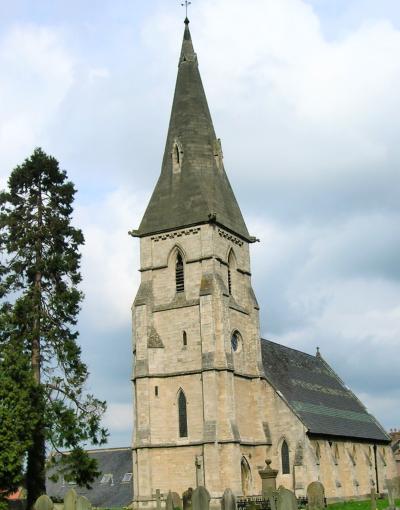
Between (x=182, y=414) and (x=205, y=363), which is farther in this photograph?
(x=182, y=414)

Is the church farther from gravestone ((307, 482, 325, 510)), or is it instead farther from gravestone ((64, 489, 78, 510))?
gravestone ((64, 489, 78, 510))

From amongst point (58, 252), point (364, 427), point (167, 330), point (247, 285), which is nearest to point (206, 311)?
point (167, 330)

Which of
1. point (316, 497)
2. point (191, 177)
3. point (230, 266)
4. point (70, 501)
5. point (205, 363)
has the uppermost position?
point (191, 177)

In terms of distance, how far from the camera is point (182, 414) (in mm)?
40281

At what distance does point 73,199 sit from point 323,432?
19.9 m

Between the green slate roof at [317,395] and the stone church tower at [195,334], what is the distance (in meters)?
3.13

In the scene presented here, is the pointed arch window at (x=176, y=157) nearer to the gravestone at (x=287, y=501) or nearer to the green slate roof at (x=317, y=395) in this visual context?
the green slate roof at (x=317, y=395)

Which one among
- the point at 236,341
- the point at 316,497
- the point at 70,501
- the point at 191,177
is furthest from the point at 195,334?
the point at 70,501

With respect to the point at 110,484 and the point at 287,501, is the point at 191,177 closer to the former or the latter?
the point at 110,484

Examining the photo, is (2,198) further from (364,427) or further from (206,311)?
(364,427)

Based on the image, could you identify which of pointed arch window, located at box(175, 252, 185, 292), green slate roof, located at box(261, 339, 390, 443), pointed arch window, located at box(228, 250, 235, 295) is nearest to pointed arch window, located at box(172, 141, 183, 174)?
pointed arch window, located at box(175, 252, 185, 292)

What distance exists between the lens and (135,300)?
1684 inches

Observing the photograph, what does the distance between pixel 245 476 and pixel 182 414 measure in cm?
463

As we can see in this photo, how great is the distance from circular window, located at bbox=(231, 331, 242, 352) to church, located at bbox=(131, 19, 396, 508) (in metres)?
0.06
